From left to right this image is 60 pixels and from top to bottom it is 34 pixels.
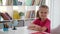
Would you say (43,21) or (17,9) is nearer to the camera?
(43,21)

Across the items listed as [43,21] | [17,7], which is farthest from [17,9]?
[43,21]

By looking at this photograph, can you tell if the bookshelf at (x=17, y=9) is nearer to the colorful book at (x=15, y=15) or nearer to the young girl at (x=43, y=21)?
the colorful book at (x=15, y=15)

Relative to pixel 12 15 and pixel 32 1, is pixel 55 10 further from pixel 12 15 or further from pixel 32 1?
pixel 12 15

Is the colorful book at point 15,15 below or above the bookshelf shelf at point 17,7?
below

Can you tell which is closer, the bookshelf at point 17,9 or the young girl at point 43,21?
the young girl at point 43,21

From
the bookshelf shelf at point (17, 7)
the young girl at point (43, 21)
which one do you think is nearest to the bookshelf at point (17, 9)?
the bookshelf shelf at point (17, 7)

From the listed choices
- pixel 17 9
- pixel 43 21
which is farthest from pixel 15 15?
pixel 43 21

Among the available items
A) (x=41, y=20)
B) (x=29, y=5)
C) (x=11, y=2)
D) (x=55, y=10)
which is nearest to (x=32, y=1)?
(x=29, y=5)

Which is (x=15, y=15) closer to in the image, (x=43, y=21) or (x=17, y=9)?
(x=17, y=9)

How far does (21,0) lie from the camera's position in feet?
3.39

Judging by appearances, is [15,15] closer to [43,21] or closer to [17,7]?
[17,7]

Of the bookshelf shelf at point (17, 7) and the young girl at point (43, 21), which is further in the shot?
the bookshelf shelf at point (17, 7)

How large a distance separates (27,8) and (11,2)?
0.52 ft

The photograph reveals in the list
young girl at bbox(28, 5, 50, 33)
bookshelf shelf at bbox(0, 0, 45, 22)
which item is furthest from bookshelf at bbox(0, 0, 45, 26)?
young girl at bbox(28, 5, 50, 33)
